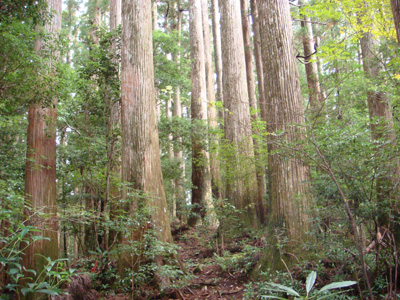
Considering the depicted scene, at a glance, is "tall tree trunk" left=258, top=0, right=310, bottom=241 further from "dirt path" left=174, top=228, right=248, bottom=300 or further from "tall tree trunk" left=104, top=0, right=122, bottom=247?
"tall tree trunk" left=104, top=0, right=122, bottom=247

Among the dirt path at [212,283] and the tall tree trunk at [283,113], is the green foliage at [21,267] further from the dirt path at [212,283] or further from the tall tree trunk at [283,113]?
the tall tree trunk at [283,113]

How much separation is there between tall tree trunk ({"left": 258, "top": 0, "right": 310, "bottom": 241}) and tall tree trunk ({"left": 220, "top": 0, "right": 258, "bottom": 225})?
3007 millimetres

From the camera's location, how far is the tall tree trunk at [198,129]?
37.7ft

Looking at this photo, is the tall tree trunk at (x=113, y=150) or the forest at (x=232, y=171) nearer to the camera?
Result: the forest at (x=232, y=171)

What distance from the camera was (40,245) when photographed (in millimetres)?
6926

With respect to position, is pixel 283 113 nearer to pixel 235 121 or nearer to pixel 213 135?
pixel 235 121

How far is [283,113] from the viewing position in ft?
16.4

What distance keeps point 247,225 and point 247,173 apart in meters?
1.43

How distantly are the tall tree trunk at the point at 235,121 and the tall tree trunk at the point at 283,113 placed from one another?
118 inches

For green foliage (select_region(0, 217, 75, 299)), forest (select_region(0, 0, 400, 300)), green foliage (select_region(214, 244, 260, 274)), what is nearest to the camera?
green foliage (select_region(0, 217, 75, 299))

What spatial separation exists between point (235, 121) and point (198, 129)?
3.65m

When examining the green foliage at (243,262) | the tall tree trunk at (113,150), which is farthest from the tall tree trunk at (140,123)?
the green foliage at (243,262)

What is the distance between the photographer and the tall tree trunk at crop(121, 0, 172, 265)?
5703 mm

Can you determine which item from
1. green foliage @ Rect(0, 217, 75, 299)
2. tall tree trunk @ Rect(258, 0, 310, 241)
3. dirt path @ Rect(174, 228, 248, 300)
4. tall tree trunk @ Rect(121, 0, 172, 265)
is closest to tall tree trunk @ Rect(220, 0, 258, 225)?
dirt path @ Rect(174, 228, 248, 300)
